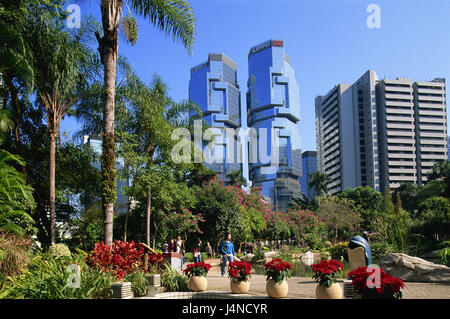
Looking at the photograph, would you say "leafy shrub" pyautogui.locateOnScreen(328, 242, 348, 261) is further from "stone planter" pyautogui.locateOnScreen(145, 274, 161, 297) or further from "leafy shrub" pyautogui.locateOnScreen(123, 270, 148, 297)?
"leafy shrub" pyautogui.locateOnScreen(123, 270, 148, 297)

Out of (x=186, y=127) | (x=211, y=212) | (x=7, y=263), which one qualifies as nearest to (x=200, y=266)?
(x=7, y=263)

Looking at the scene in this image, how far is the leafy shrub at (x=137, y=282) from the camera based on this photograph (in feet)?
28.1

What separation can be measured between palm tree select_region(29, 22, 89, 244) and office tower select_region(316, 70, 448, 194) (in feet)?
319

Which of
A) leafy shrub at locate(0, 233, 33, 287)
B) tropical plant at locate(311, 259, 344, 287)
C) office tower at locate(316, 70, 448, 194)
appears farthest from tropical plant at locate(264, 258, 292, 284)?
office tower at locate(316, 70, 448, 194)

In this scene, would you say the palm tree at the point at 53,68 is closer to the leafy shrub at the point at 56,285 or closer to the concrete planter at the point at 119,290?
the leafy shrub at the point at 56,285

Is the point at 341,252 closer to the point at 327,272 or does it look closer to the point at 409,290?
the point at 409,290

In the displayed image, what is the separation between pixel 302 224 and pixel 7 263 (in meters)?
32.3

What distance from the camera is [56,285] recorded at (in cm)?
686

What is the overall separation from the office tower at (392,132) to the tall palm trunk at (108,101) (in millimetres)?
100740

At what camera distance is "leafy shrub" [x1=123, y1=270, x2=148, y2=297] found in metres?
8.57

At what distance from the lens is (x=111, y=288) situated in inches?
302

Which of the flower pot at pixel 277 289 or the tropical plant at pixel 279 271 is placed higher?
the tropical plant at pixel 279 271

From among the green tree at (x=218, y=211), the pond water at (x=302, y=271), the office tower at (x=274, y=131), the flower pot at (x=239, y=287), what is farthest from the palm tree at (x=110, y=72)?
the office tower at (x=274, y=131)

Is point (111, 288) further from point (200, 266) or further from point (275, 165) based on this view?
point (275, 165)
